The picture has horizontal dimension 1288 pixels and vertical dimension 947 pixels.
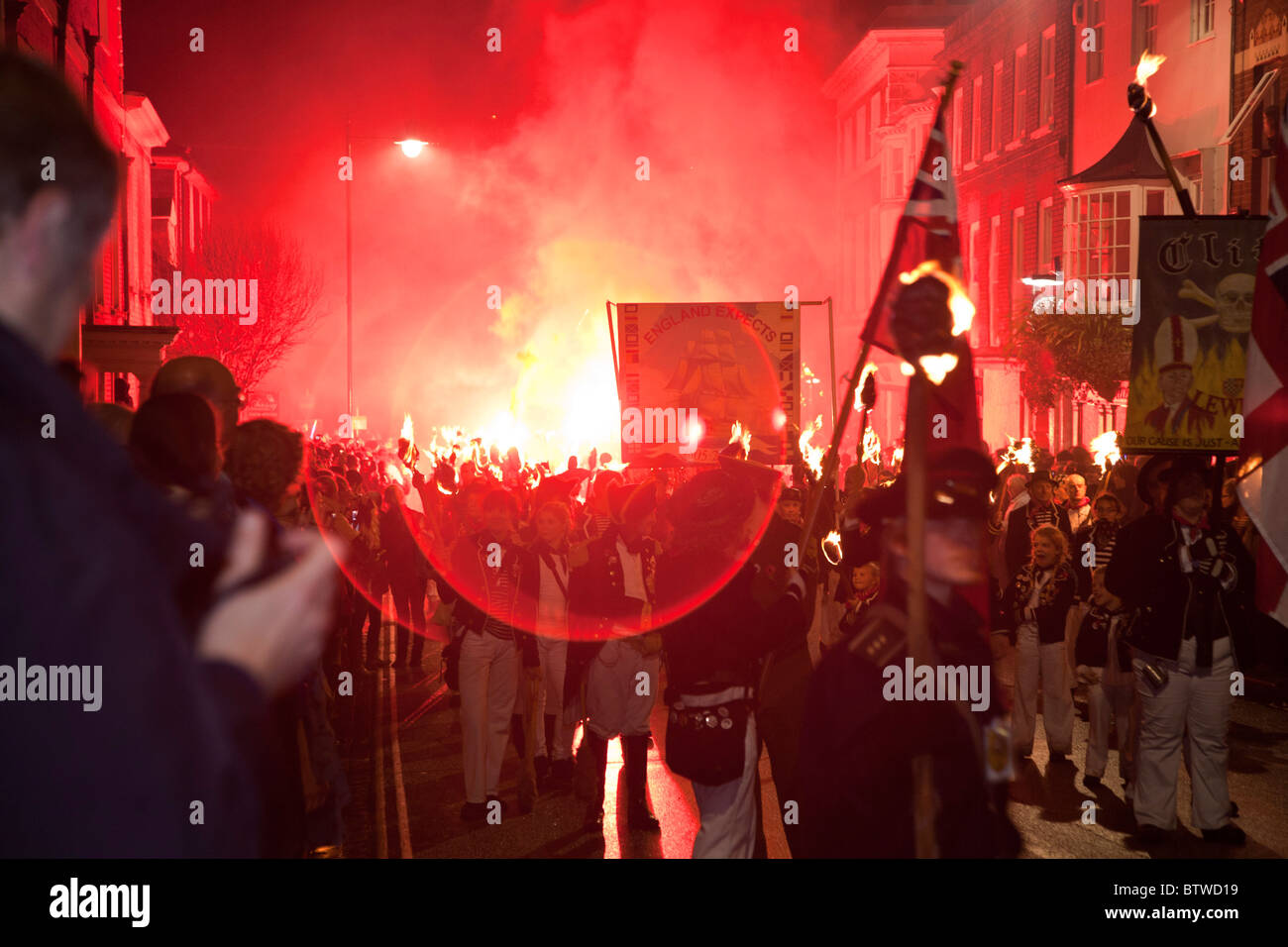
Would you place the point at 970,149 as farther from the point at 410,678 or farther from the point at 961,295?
the point at 961,295

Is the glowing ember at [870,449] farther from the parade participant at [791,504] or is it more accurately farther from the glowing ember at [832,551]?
the parade participant at [791,504]

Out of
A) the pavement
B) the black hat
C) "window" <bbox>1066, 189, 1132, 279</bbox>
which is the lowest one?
the pavement

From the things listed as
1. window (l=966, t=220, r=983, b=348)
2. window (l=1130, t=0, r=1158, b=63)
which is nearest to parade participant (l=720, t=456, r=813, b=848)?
window (l=1130, t=0, r=1158, b=63)

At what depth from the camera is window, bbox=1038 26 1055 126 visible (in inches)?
1321

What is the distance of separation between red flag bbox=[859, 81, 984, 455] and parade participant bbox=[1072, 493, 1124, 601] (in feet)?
17.0

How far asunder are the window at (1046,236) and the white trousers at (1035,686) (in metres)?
25.8

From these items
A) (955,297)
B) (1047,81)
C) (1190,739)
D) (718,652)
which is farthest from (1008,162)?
(955,297)

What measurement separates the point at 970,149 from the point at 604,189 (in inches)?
528

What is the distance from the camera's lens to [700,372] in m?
15.9

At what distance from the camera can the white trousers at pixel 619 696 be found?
7.85 meters

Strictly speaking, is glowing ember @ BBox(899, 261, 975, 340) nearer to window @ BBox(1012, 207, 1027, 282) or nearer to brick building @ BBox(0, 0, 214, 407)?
brick building @ BBox(0, 0, 214, 407)

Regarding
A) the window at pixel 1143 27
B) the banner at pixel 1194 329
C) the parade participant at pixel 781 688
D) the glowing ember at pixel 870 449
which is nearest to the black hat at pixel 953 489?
the parade participant at pixel 781 688

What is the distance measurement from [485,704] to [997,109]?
35.2 m

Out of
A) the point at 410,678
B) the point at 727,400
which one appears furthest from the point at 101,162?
the point at 727,400
